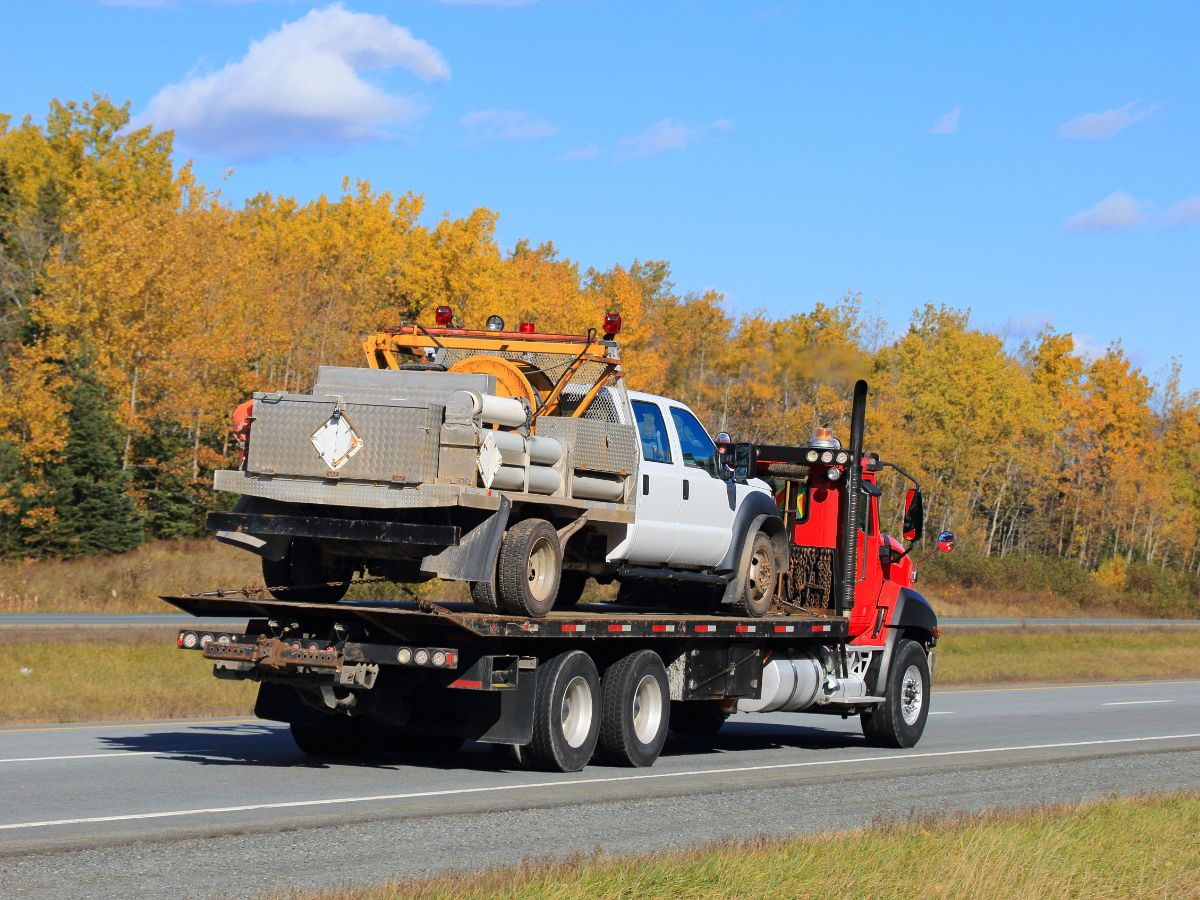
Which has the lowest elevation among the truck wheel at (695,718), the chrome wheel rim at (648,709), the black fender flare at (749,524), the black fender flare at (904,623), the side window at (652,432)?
the truck wheel at (695,718)

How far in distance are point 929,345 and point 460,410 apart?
64.3 metres

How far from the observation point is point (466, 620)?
11.5 meters

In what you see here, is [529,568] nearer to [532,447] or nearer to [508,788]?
[532,447]

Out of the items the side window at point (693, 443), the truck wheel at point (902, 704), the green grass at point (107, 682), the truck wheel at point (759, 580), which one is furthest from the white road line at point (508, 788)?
the green grass at point (107, 682)

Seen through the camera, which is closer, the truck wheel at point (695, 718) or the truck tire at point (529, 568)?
the truck tire at point (529, 568)

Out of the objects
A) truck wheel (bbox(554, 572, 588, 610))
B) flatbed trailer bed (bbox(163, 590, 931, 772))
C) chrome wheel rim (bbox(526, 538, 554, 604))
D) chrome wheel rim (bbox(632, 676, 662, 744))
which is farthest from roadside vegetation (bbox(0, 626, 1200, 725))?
chrome wheel rim (bbox(526, 538, 554, 604))

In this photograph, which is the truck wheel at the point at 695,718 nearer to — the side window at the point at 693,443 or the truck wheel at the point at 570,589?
the truck wheel at the point at 570,589

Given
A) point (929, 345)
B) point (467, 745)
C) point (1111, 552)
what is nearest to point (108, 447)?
point (467, 745)

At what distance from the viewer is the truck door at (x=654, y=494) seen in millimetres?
14117

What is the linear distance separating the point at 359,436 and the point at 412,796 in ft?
8.51

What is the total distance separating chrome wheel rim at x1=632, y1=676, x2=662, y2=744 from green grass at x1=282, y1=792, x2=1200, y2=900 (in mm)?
3737

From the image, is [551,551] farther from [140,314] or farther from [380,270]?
[380,270]

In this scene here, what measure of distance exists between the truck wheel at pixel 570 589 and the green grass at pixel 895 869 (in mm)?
5565

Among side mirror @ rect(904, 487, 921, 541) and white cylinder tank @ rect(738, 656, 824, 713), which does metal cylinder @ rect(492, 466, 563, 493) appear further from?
side mirror @ rect(904, 487, 921, 541)
